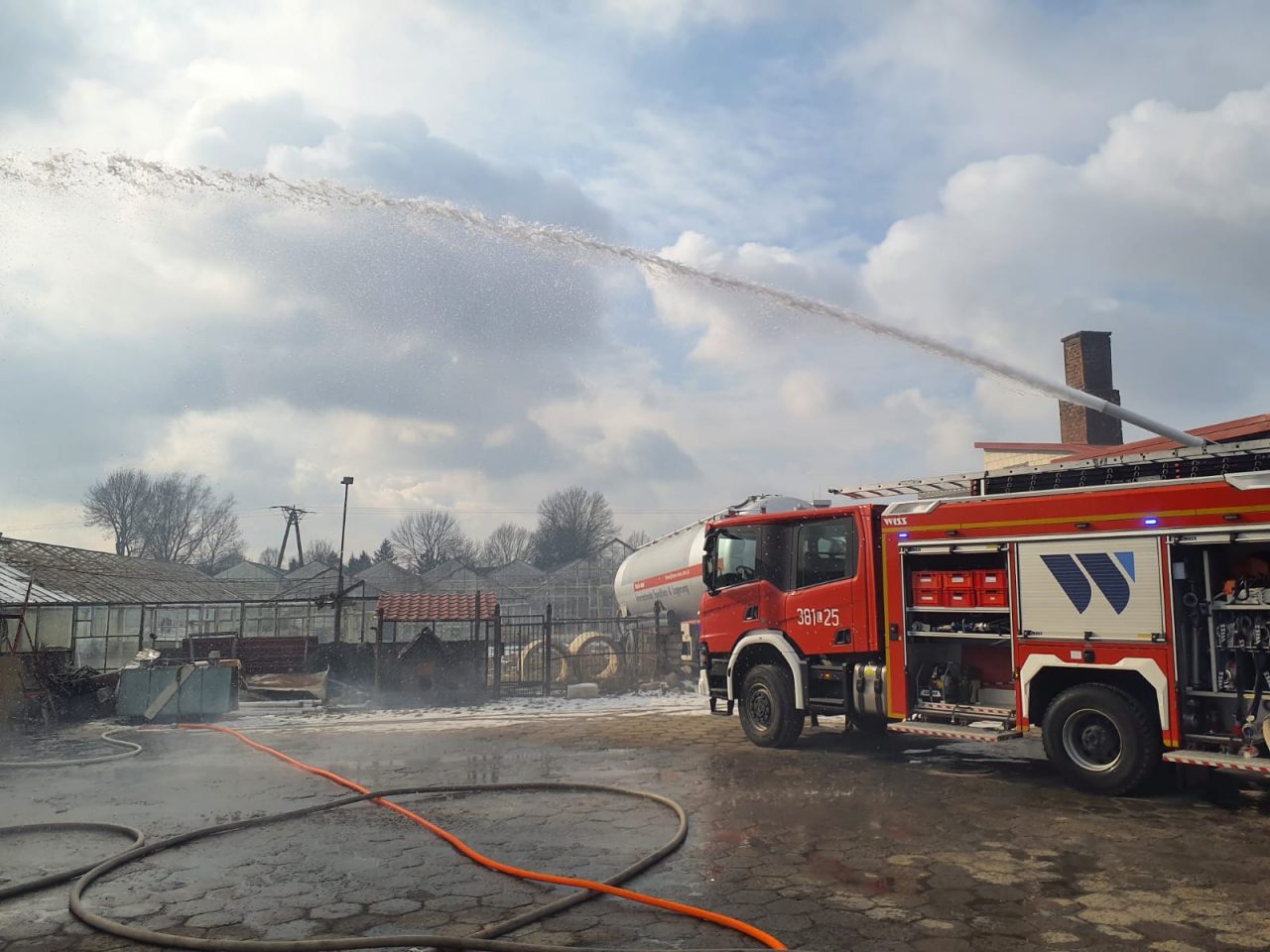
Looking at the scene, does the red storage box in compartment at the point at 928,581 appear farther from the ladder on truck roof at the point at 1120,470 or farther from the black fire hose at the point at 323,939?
the black fire hose at the point at 323,939

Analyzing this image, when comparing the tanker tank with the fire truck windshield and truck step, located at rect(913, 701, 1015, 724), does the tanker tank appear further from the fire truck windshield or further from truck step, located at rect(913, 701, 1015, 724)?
truck step, located at rect(913, 701, 1015, 724)

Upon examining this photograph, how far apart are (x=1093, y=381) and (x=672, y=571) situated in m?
12.8

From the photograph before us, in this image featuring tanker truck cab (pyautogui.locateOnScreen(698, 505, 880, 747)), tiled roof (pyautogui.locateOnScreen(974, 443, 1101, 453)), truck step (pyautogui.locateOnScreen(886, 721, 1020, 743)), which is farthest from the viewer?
tiled roof (pyautogui.locateOnScreen(974, 443, 1101, 453))

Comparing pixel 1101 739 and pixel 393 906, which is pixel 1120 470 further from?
pixel 393 906

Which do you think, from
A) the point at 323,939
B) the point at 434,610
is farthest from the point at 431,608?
the point at 323,939

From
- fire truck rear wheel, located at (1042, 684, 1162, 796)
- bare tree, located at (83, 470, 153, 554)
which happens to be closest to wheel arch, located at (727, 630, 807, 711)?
fire truck rear wheel, located at (1042, 684, 1162, 796)

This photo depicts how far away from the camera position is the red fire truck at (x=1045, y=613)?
8328mm

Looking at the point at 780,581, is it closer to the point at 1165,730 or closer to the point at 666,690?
the point at 1165,730

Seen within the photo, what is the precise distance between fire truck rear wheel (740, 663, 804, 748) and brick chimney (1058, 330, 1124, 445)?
17406 millimetres

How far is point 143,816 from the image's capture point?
9070 millimetres

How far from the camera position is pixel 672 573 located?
23.8m

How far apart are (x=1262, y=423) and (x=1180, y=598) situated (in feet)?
20.6

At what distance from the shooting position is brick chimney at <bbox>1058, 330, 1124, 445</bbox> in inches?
1011

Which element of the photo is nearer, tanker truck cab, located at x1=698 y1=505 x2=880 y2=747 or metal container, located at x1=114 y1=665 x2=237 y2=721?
tanker truck cab, located at x1=698 y1=505 x2=880 y2=747
